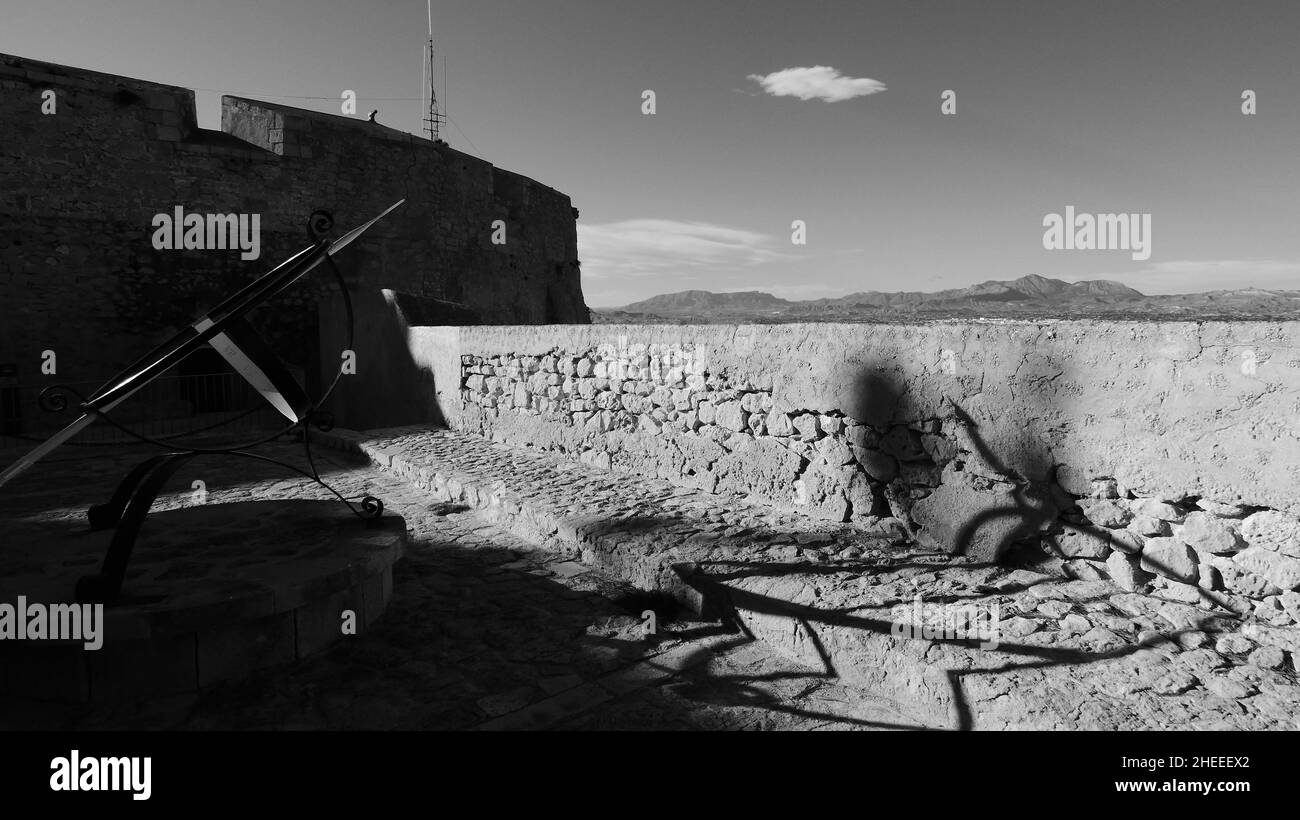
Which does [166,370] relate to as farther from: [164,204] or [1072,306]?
[164,204]

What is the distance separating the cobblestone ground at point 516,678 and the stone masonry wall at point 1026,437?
3.81ft

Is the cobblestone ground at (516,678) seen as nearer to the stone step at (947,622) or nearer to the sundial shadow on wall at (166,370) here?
the stone step at (947,622)

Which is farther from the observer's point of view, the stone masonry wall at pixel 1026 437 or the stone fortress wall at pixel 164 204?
the stone fortress wall at pixel 164 204

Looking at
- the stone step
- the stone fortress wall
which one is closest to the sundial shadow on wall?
the stone step

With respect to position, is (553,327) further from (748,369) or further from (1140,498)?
(1140,498)

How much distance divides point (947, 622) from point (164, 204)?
13030 millimetres

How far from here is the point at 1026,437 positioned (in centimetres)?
340

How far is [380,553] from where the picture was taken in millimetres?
3717

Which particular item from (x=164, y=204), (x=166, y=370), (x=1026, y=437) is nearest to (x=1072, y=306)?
(x=1026, y=437)

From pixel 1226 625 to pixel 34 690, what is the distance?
15.0 feet

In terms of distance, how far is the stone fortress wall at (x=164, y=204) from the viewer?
1075 centimetres

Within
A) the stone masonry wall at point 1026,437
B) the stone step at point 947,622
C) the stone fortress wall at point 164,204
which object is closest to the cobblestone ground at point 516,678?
the stone step at point 947,622
